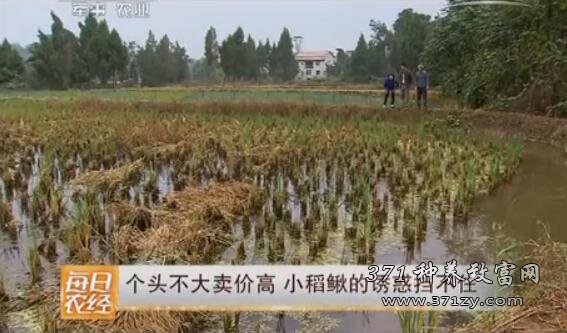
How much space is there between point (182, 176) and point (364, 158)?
8.22ft

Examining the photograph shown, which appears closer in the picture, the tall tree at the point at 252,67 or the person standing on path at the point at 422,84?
the person standing on path at the point at 422,84

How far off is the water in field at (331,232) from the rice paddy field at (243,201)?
0.01 meters

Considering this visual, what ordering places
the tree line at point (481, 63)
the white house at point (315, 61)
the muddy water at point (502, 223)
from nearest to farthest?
1. the muddy water at point (502, 223)
2. the white house at point (315, 61)
3. the tree line at point (481, 63)

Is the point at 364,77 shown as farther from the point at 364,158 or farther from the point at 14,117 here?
the point at 14,117

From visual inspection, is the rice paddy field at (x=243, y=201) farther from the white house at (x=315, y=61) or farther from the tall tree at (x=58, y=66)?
the tall tree at (x=58, y=66)

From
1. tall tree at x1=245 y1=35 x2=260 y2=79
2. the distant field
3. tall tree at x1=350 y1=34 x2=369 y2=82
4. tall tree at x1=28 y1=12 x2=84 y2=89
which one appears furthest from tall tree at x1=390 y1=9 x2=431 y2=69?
tall tree at x1=28 y1=12 x2=84 y2=89

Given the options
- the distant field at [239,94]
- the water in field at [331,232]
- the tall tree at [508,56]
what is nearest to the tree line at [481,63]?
the tall tree at [508,56]

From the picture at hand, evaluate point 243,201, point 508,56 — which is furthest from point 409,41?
point 508,56

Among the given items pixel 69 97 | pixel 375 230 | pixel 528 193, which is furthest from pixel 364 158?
pixel 69 97

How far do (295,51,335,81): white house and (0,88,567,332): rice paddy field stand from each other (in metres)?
1.10

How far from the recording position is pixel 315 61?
3.86 m

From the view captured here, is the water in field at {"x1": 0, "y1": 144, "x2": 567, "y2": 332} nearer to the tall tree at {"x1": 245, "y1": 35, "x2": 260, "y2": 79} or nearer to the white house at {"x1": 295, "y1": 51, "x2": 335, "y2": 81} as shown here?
the white house at {"x1": 295, "y1": 51, "x2": 335, "y2": 81}

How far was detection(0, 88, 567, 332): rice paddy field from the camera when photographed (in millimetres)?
2920

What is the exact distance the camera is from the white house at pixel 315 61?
3702 millimetres
